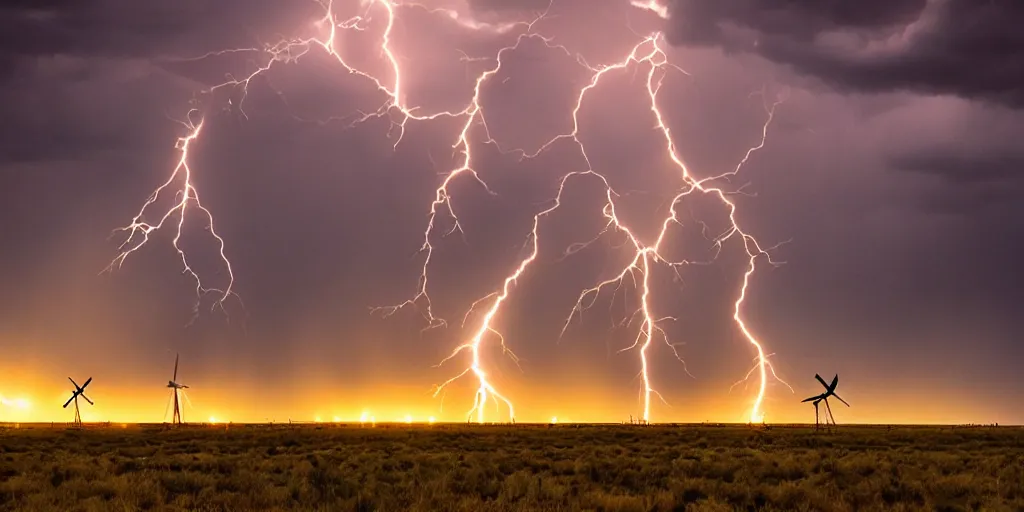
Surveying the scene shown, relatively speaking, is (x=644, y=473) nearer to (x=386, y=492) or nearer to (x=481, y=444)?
(x=386, y=492)

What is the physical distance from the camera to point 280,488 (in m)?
13.0

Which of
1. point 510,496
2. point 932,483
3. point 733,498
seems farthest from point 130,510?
point 932,483

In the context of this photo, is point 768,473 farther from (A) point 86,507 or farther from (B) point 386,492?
(A) point 86,507

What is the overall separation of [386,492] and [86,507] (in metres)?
4.14

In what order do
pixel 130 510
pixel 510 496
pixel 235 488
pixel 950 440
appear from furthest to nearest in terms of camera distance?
pixel 950 440 → pixel 235 488 → pixel 510 496 → pixel 130 510

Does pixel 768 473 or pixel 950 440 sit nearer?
pixel 768 473

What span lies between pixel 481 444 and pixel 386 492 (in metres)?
20.8

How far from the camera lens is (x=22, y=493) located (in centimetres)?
1303

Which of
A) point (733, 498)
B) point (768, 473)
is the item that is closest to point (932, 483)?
point (768, 473)

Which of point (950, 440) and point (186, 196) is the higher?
point (186, 196)

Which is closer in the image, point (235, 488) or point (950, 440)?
point (235, 488)

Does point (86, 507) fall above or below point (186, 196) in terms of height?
below

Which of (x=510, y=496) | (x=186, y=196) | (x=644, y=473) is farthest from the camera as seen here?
(x=186, y=196)

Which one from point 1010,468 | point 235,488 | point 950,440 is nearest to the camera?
point 235,488
